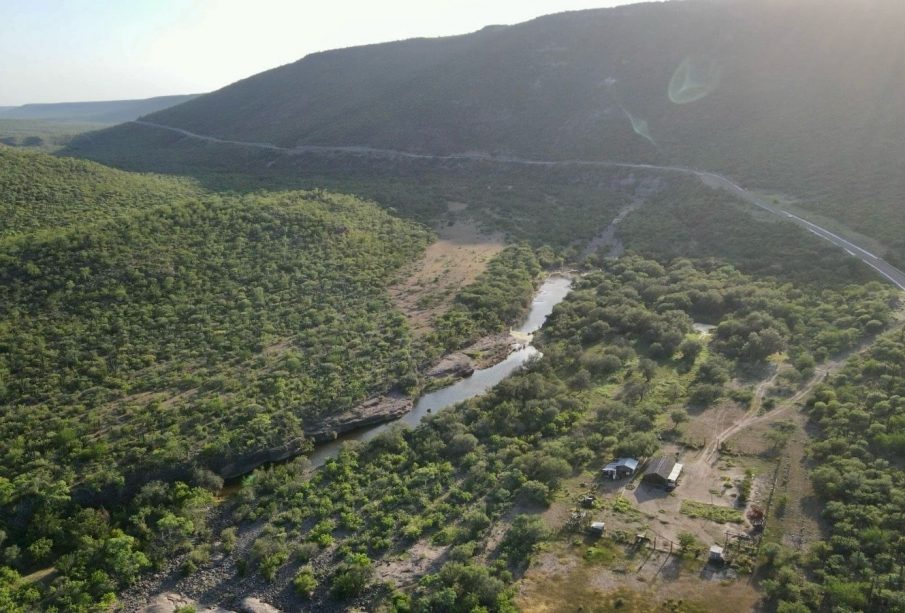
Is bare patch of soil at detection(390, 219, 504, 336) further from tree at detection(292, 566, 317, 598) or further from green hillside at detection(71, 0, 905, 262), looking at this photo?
green hillside at detection(71, 0, 905, 262)

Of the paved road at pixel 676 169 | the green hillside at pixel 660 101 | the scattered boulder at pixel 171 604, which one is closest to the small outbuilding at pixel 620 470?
the scattered boulder at pixel 171 604

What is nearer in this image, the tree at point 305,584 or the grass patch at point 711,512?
the tree at point 305,584

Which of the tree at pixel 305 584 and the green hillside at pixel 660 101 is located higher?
the green hillside at pixel 660 101

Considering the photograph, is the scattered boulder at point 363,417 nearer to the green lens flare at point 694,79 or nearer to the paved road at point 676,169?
the paved road at point 676,169

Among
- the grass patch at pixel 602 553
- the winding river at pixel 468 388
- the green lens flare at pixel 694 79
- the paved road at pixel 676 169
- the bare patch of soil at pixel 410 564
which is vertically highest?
the green lens flare at pixel 694 79

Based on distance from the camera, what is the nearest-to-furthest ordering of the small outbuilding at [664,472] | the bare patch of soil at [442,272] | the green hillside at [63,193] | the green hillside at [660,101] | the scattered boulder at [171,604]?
the scattered boulder at [171,604], the small outbuilding at [664,472], the bare patch of soil at [442,272], the green hillside at [63,193], the green hillside at [660,101]

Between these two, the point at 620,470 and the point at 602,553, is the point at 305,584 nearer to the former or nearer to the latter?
the point at 602,553

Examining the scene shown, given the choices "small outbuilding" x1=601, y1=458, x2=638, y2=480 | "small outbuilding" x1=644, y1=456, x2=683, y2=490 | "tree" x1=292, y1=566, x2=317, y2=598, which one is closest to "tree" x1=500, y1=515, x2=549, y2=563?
"small outbuilding" x1=601, y1=458, x2=638, y2=480

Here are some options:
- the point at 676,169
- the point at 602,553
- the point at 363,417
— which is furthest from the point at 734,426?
the point at 676,169

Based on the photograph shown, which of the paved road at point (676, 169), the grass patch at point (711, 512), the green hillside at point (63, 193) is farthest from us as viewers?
the green hillside at point (63, 193)
